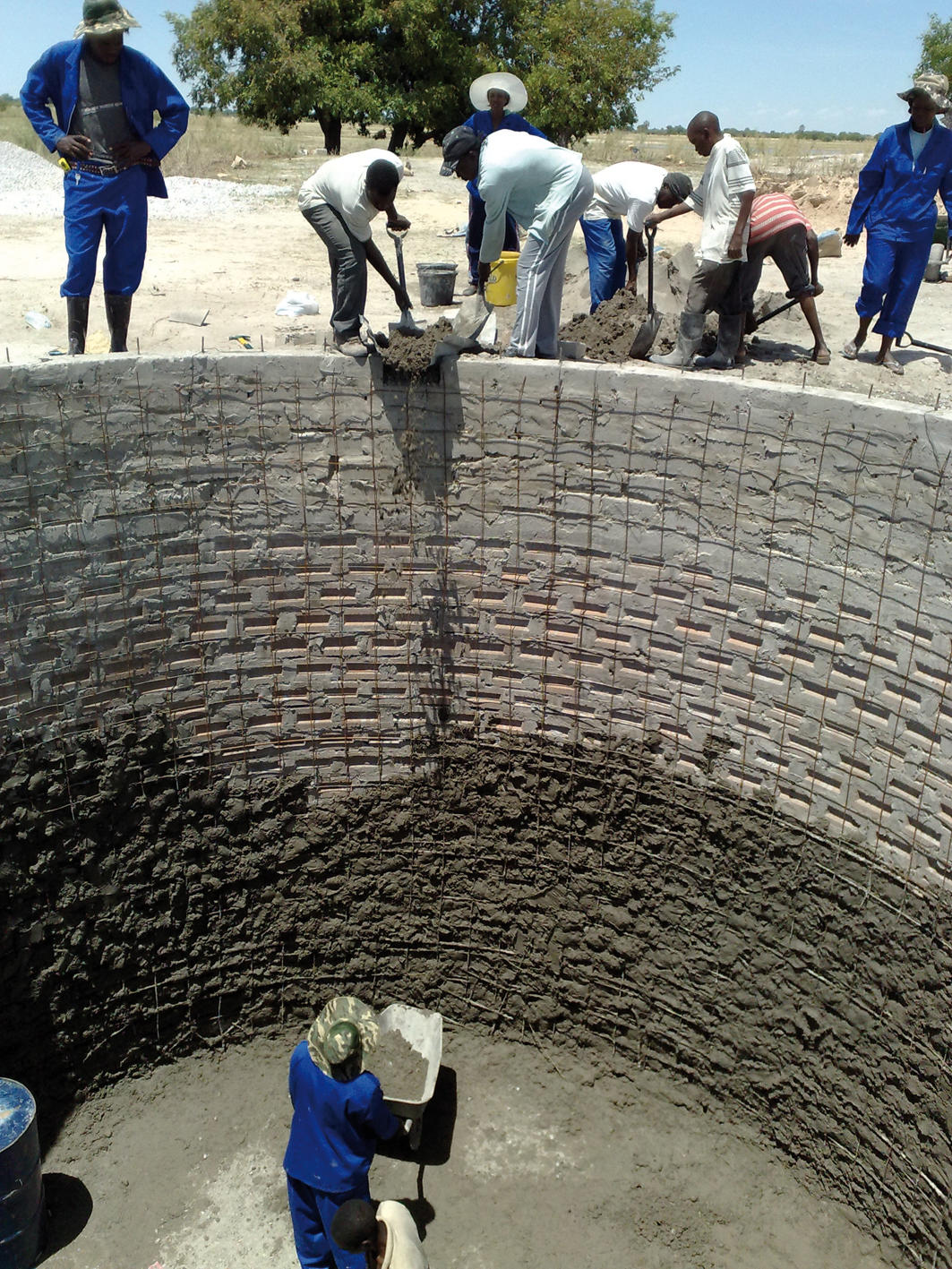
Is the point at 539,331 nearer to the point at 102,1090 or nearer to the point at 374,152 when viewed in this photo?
the point at 374,152

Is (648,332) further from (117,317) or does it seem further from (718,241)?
(117,317)

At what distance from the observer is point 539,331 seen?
5184 millimetres

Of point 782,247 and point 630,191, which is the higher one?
point 630,191

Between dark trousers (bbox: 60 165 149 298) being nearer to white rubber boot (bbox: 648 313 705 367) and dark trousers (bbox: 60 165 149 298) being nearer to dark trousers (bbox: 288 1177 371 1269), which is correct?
white rubber boot (bbox: 648 313 705 367)

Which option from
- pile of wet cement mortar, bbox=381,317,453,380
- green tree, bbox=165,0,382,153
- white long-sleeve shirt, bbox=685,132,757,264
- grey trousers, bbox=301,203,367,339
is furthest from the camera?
green tree, bbox=165,0,382,153

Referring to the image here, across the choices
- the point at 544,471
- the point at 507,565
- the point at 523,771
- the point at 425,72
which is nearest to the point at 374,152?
the point at 544,471

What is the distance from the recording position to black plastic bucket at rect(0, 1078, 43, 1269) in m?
4.15

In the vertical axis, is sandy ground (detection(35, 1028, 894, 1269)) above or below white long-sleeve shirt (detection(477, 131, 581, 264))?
below

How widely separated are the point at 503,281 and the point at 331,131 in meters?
14.0

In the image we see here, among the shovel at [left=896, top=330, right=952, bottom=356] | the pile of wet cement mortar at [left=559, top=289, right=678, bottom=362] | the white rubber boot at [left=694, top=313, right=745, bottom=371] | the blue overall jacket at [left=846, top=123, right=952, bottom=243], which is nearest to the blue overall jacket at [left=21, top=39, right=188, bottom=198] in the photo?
the pile of wet cement mortar at [left=559, top=289, right=678, bottom=362]

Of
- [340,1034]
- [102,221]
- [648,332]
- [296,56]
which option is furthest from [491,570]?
[296,56]

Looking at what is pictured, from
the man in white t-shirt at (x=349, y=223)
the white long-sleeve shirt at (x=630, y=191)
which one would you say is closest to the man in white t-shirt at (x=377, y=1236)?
the man in white t-shirt at (x=349, y=223)

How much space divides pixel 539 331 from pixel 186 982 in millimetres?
3733

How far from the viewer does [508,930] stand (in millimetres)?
5449
